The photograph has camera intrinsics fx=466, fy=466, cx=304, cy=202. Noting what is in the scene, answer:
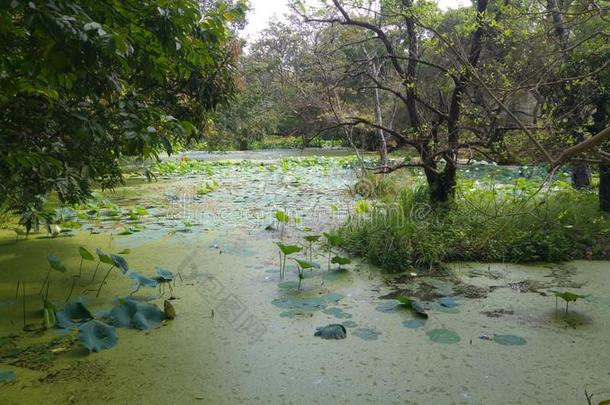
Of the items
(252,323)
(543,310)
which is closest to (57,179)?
(252,323)

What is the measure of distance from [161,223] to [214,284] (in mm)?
1741

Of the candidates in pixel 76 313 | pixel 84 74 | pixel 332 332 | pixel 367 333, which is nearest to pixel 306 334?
pixel 332 332

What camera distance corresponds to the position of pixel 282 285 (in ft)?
8.63

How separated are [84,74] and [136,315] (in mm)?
1084

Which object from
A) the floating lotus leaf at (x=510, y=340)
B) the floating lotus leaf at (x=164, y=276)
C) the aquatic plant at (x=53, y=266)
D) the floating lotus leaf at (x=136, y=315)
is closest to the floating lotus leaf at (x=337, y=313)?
the floating lotus leaf at (x=510, y=340)

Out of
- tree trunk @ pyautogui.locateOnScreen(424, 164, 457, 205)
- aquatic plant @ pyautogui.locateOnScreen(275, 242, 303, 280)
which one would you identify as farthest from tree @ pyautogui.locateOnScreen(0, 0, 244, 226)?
tree trunk @ pyautogui.locateOnScreen(424, 164, 457, 205)

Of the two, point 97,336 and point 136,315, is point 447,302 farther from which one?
point 97,336

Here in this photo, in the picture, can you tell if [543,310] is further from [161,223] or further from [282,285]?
[161,223]

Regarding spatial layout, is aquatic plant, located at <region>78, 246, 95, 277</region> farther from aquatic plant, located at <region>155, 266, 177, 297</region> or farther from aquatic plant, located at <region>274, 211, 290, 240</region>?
aquatic plant, located at <region>274, 211, 290, 240</region>

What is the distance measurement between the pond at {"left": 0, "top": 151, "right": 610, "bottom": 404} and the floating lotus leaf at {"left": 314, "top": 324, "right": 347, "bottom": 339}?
31 mm

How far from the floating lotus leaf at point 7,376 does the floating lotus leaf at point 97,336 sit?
256 mm

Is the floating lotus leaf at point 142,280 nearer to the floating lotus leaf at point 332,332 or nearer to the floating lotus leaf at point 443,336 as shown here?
the floating lotus leaf at point 332,332

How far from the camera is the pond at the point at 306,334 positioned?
159cm

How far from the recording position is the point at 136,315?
2072 mm
